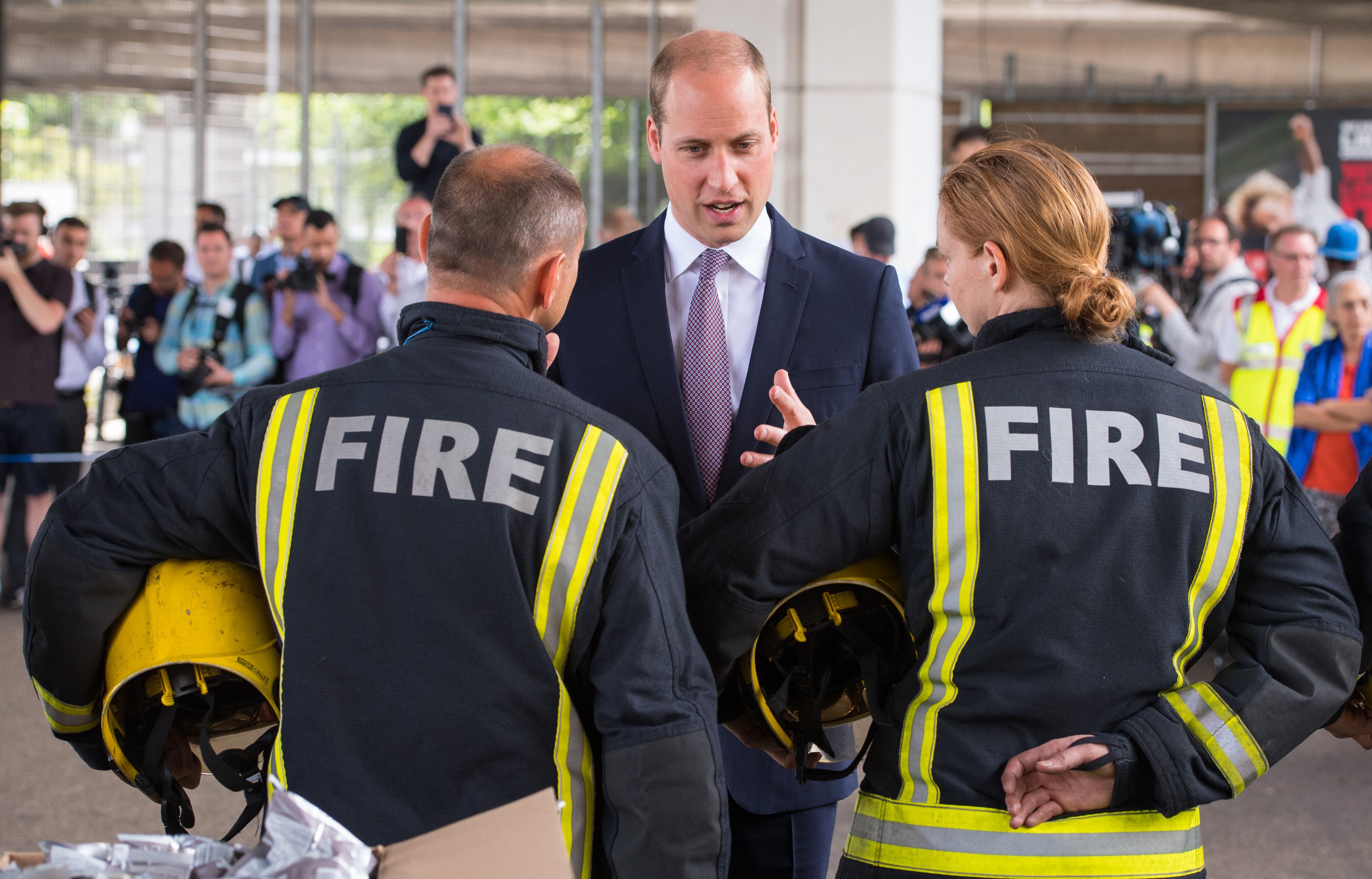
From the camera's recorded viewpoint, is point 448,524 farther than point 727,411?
No

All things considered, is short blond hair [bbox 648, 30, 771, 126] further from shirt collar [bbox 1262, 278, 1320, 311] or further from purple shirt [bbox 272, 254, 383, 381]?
purple shirt [bbox 272, 254, 383, 381]

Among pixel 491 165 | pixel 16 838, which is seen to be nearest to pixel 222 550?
pixel 491 165

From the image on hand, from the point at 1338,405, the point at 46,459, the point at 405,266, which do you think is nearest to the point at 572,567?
the point at 1338,405

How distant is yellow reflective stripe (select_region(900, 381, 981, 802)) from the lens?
68.2 inches

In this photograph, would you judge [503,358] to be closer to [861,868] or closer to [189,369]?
[861,868]

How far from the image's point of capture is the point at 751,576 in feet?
6.04

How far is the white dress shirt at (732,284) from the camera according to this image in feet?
7.93

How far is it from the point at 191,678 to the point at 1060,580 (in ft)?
4.03

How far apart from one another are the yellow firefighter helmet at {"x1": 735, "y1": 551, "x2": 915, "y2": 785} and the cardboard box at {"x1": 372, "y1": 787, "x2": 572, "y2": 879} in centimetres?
49

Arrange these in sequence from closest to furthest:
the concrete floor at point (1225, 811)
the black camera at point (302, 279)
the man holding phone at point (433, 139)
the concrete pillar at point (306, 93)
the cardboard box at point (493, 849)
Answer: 1. the cardboard box at point (493, 849)
2. the concrete floor at point (1225, 811)
3. the black camera at point (302, 279)
4. the man holding phone at point (433, 139)
5. the concrete pillar at point (306, 93)

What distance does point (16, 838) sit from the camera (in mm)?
4094

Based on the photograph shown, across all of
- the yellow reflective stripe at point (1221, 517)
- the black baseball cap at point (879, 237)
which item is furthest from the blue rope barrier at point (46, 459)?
the yellow reflective stripe at point (1221, 517)

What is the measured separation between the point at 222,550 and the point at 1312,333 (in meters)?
5.42

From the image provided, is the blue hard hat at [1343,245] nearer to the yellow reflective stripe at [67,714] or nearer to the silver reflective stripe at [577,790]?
the silver reflective stripe at [577,790]
